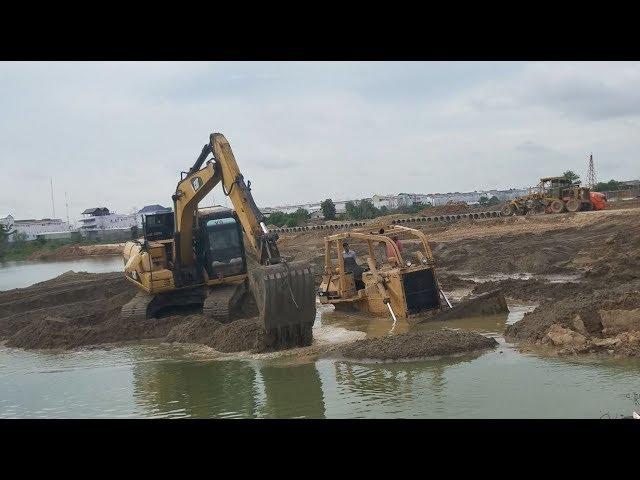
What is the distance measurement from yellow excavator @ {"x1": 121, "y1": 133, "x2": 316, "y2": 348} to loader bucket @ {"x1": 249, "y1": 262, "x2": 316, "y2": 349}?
1.18 meters

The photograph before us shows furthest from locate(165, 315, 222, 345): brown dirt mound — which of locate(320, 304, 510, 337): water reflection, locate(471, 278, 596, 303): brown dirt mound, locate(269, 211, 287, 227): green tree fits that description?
locate(269, 211, 287, 227): green tree

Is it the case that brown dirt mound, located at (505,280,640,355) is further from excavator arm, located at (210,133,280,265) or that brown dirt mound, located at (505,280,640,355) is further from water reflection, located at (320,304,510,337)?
excavator arm, located at (210,133,280,265)

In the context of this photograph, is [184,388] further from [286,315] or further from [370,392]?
[370,392]

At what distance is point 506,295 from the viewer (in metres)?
17.1

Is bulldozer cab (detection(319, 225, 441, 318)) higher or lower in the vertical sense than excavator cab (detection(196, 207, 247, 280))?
lower

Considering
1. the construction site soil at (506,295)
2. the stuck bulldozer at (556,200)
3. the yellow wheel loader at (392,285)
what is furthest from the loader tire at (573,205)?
the yellow wheel loader at (392,285)

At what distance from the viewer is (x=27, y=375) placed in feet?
42.3

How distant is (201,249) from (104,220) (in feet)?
268

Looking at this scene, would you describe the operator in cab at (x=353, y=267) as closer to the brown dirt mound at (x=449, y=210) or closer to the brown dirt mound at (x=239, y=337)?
the brown dirt mound at (x=239, y=337)

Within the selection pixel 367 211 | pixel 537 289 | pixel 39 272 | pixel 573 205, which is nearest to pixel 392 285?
pixel 537 289

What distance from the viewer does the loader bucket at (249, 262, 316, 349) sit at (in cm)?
1168

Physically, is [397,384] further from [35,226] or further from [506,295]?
[35,226]
